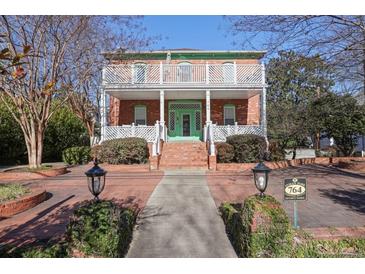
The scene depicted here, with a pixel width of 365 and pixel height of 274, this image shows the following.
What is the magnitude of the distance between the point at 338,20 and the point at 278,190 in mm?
4582

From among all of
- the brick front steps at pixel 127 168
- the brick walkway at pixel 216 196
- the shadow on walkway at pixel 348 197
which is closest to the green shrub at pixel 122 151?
the brick front steps at pixel 127 168

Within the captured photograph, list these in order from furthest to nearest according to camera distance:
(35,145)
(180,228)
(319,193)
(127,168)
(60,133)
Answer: (60,133) → (127,168) → (35,145) → (319,193) → (180,228)

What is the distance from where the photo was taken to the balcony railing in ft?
55.5

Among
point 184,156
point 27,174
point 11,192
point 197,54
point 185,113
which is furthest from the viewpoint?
point 185,113

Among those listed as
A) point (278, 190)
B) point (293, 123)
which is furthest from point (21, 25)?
point (293, 123)

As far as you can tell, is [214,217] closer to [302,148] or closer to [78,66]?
[78,66]

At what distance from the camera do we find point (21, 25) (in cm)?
1151

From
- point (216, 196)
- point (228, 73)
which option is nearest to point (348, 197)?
point (216, 196)

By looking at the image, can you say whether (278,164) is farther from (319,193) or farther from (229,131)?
(319,193)

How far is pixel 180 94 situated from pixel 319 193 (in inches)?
456

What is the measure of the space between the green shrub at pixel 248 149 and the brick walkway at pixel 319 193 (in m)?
1.70

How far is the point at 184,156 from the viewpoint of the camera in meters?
15.1

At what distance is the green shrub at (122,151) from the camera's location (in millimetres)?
14398

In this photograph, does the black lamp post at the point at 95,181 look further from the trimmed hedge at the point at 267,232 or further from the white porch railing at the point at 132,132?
the white porch railing at the point at 132,132
